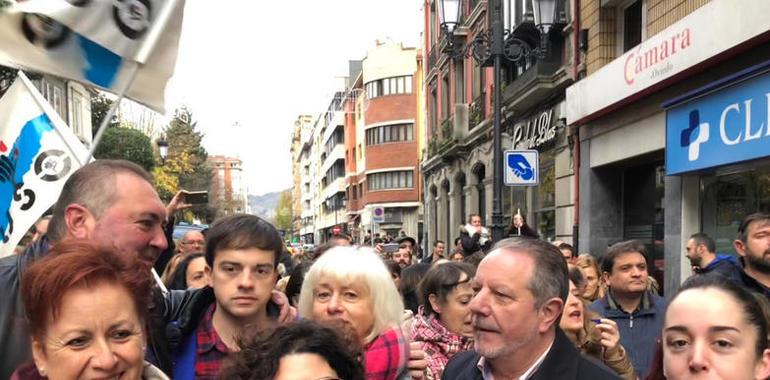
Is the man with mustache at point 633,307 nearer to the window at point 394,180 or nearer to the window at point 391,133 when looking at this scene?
the window at point 391,133

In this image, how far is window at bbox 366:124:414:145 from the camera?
51594mm

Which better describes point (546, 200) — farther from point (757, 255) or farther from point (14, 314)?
point (14, 314)

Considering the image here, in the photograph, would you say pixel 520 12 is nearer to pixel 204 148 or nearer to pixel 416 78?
pixel 416 78

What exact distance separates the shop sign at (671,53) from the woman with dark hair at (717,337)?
21.3 feet

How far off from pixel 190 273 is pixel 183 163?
34.0 meters

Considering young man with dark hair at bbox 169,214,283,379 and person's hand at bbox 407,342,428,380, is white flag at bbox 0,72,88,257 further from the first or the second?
person's hand at bbox 407,342,428,380

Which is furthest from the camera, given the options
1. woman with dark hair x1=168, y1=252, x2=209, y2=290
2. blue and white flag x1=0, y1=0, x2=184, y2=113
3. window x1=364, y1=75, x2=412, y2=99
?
window x1=364, y1=75, x2=412, y2=99

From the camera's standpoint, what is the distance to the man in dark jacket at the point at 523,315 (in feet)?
9.11

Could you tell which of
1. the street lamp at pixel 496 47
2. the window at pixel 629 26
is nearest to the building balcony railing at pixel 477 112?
the window at pixel 629 26

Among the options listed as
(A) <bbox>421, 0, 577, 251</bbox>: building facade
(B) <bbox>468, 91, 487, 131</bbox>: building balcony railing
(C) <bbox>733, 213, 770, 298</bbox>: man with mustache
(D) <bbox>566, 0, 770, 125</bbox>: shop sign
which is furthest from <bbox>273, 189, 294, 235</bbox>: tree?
(C) <bbox>733, 213, 770, 298</bbox>: man with mustache

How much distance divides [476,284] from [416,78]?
4952 cm

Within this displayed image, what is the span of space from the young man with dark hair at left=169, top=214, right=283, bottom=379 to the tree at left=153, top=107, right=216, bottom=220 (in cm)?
2804

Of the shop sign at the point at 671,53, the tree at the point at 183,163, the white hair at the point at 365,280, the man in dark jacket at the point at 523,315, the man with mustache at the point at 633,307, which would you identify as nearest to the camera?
the man in dark jacket at the point at 523,315

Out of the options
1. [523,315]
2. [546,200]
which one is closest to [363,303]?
[523,315]
